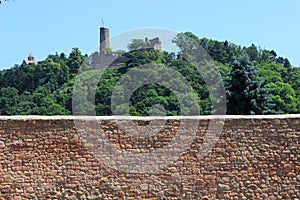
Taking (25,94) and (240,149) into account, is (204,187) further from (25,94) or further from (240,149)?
(25,94)

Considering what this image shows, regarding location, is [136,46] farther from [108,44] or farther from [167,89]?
[108,44]

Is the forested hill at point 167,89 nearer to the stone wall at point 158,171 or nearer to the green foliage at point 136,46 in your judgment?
the green foliage at point 136,46

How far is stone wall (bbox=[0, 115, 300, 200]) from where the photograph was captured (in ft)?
26.7

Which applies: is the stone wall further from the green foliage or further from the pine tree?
Result: the green foliage

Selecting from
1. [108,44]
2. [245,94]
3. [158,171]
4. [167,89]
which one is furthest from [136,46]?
[158,171]

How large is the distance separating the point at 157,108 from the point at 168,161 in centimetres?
2182

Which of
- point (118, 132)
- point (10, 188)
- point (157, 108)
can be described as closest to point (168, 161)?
point (118, 132)

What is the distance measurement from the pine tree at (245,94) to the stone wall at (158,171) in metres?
10.5

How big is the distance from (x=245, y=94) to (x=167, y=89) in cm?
1140

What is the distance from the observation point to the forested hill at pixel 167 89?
20.7 meters

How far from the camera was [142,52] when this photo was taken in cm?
4016

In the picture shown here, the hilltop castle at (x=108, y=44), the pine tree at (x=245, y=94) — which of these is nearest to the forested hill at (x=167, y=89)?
the pine tree at (x=245, y=94)

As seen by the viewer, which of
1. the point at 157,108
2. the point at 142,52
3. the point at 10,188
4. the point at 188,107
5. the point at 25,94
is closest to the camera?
the point at 10,188

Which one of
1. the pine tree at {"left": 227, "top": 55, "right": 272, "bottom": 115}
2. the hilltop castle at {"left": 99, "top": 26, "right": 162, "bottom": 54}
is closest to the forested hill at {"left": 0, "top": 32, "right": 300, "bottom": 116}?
the pine tree at {"left": 227, "top": 55, "right": 272, "bottom": 115}
